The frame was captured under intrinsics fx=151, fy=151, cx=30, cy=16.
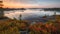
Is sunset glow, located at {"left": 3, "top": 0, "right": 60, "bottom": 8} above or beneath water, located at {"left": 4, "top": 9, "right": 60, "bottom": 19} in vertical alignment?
above

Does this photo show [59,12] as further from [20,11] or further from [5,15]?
[5,15]

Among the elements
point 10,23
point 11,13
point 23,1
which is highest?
point 23,1

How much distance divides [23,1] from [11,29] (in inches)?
18.0

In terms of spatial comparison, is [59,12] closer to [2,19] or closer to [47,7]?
[47,7]

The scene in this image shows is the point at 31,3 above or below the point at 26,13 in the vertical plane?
above

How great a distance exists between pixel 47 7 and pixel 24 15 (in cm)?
37

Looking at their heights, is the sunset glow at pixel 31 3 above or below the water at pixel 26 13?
above

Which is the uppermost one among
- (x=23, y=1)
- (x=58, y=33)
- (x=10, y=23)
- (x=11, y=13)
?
(x=23, y=1)

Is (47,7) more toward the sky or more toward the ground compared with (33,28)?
more toward the sky

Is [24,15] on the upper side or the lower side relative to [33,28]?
upper

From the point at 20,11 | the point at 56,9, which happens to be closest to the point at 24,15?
the point at 20,11

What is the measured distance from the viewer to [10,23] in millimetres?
2234

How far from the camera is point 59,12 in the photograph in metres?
2.31

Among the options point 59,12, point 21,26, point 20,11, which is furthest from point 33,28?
point 59,12
